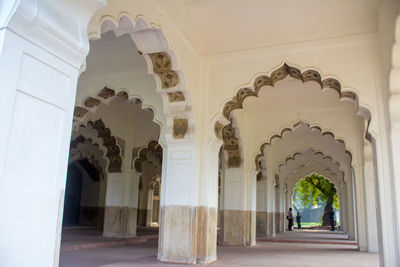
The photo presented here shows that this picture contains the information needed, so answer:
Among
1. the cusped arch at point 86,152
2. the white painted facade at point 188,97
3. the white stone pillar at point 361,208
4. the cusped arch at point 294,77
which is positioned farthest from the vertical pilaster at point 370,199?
the cusped arch at point 86,152

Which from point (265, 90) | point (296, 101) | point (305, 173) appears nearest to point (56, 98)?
point (265, 90)

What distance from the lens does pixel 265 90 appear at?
9117 millimetres

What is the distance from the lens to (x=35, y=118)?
8.66 feet

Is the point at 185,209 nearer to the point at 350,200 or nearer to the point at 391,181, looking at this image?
the point at 391,181

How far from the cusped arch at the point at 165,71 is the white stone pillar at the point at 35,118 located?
1802 mm

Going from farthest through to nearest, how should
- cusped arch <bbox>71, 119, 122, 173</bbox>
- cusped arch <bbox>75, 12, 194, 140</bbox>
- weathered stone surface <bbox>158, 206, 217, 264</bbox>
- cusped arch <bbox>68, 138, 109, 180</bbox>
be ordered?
1. cusped arch <bbox>68, 138, 109, 180</bbox>
2. cusped arch <bbox>71, 119, 122, 173</bbox>
3. weathered stone surface <bbox>158, 206, 217, 264</bbox>
4. cusped arch <bbox>75, 12, 194, 140</bbox>

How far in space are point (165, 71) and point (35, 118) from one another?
11.9ft

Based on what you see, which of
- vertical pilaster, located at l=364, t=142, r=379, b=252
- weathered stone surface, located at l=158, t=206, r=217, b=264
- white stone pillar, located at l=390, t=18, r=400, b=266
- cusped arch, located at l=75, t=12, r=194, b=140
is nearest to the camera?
white stone pillar, located at l=390, t=18, r=400, b=266

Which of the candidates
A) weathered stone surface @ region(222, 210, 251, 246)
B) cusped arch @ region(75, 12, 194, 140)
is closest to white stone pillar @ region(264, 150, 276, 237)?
weathered stone surface @ region(222, 210, 251, 246)

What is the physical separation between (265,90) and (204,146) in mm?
3155

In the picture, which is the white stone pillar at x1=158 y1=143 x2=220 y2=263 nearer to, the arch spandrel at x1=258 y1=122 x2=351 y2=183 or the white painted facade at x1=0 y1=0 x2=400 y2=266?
the white painted facade at x1=0 y1=0 x2=400 y2=266

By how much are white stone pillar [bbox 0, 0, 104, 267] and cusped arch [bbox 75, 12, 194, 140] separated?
180cm

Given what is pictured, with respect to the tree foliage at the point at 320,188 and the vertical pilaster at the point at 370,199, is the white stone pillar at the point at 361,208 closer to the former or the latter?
the vertical pilaster at the point at 370,199

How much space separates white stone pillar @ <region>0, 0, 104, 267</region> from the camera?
239 cm
